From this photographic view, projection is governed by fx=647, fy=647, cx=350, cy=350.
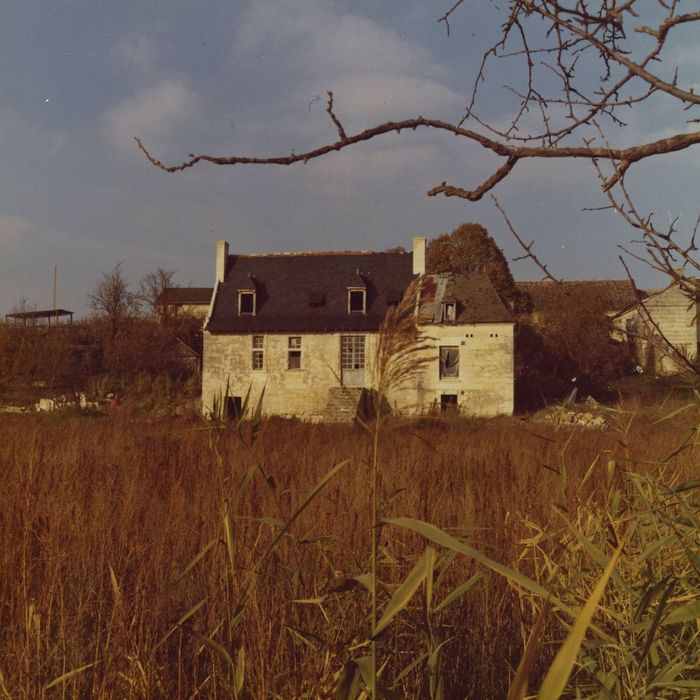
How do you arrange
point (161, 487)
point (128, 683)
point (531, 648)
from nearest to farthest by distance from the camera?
point (531, 648), point (128, 683), point (161, 487)

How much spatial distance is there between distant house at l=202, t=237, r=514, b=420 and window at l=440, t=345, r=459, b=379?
0.04m

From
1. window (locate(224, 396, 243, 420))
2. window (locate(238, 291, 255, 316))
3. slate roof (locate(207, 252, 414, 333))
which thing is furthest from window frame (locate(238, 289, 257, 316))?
window (locate(224, 396, 243, 420))

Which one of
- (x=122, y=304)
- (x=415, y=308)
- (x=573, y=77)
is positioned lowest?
(x=415, y=308)

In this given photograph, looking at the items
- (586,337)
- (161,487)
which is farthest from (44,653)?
(586,337)

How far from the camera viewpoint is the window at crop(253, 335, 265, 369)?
29141mm

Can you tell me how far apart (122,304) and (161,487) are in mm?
34365

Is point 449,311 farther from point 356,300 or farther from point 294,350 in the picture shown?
point 294,350

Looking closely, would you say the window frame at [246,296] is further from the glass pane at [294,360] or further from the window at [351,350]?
the window at [351,350]

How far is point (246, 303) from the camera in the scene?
98.7ft

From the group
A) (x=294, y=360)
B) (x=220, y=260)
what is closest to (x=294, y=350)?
(x=294, y=360)

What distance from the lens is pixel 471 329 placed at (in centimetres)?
2683

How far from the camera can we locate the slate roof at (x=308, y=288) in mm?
28812

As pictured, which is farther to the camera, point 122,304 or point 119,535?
point 122,304

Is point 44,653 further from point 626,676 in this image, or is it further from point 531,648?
point 531,648
